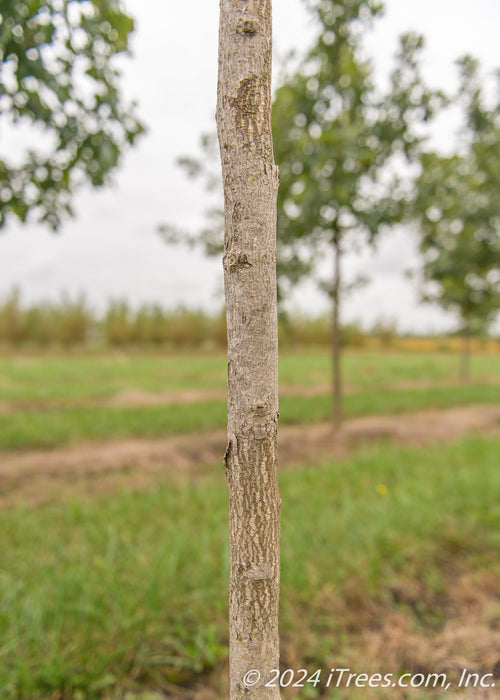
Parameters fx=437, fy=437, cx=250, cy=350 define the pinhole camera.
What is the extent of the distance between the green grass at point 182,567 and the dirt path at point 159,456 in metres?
0.76

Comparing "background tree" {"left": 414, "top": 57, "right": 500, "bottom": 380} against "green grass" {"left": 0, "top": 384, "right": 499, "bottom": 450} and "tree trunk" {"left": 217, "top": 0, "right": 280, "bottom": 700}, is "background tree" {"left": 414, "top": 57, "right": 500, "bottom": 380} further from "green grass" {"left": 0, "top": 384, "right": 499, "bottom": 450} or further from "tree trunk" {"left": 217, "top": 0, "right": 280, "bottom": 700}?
"tree trunk" {"left": 217, "top": 0, "right": 280, "bottom": 700}

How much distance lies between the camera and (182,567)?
274 centimetres

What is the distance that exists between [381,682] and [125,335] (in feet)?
143

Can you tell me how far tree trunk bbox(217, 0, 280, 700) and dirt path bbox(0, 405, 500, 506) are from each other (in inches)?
152

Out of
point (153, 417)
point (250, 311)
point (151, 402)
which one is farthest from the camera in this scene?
point (151, 402)

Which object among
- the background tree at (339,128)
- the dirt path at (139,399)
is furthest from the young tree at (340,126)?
the dirt path at (139,399)

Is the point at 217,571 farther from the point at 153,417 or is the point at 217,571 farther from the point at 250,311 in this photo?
the point at 153,417

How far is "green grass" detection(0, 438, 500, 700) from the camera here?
6.74 feet

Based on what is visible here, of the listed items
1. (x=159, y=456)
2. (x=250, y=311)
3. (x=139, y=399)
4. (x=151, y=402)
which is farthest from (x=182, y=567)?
(x=139, y=399)

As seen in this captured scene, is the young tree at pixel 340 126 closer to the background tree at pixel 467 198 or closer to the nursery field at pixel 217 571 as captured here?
the background tree at pixel 467 198

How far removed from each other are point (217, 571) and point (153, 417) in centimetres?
627

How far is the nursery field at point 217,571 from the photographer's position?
80.1 inches

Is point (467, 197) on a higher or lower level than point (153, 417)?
higher

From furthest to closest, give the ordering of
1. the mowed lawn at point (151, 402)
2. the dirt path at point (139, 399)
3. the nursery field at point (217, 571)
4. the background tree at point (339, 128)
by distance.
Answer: the dirt path at point (139, 399), the mowed lawn at point (151, 402), the background tree at point (339, 128), the nursery field at point (217, 571)
